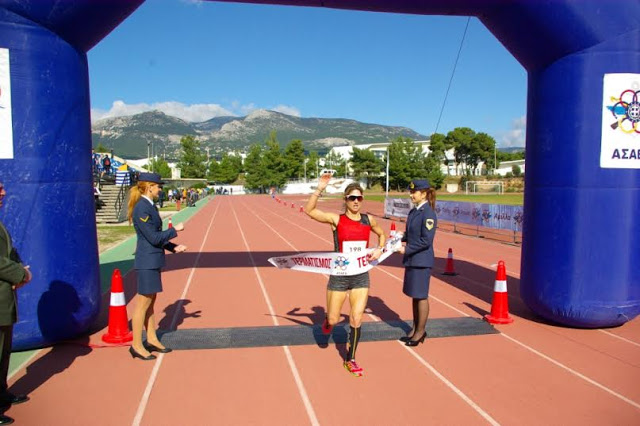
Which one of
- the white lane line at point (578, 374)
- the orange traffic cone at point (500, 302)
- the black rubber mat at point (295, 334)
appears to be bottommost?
the white lane line at point (578, 374)

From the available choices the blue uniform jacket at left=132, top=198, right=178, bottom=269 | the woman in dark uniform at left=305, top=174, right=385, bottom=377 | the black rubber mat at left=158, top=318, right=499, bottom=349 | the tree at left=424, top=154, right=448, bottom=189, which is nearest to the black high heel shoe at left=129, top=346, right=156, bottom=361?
the black rubber mat at left=158, top=318, right=499, bottom=349

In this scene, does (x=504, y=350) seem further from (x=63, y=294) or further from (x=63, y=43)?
(x=63, y=43)

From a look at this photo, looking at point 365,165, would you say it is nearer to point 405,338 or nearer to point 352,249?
point 405,338

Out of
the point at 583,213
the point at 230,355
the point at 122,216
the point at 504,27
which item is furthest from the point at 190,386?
the point at 122,216

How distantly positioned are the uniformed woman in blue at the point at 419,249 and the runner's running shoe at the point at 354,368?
114 centimetres

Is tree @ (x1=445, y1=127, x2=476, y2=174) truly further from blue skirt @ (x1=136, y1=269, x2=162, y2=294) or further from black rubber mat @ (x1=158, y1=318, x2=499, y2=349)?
blue skirt @ (x1=136, y1=269, x2=162, y2=294)

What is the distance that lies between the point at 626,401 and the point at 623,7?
4854 millimetres

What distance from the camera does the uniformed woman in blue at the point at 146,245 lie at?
509 centimetres

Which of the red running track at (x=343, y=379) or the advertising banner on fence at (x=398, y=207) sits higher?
the advertising banner on fence at (x=398, y=207)

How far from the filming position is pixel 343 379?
16.0ft

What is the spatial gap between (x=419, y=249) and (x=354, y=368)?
64.1 inches

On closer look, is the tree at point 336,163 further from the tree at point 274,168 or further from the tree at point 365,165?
the tree at point 274,168

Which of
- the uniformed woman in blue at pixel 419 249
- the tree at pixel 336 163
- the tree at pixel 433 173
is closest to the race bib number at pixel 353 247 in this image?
the uniformed woman in blue at pixel 419 249

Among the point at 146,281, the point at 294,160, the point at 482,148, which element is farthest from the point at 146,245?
the point at 482,148
